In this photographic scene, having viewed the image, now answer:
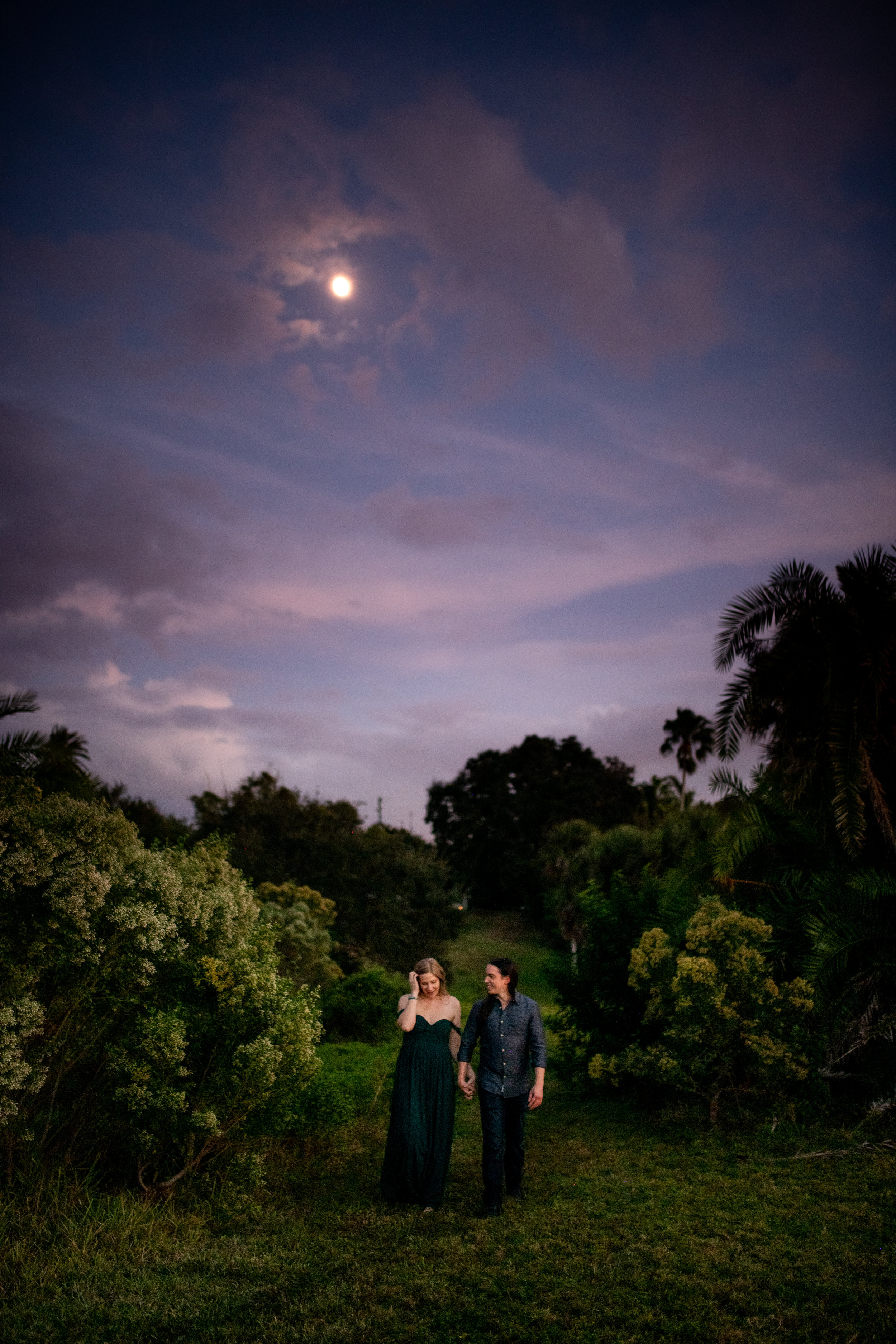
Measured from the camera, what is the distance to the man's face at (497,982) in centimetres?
596

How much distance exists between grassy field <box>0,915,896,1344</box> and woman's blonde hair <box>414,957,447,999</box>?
4.87 feet

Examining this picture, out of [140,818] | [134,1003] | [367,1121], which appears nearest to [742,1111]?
[367,1121]

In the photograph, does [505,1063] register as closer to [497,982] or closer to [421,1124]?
[497,982]

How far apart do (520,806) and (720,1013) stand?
35814mm

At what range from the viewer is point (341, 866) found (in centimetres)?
2153

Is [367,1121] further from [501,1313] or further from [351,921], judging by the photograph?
[351,921]

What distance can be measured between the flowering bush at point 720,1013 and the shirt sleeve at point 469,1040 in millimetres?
2408

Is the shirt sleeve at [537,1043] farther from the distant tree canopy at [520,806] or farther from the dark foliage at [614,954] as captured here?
the distant tree canopy at [520,806]

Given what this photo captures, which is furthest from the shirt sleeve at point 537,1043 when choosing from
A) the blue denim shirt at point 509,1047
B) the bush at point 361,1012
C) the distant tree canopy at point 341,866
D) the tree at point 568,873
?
the tree at point 568,873

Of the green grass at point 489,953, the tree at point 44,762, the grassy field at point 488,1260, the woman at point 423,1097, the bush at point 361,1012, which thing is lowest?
the green grass at point 489,953

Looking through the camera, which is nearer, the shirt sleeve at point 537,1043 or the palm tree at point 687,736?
the shirt sleeve at point 537,1043

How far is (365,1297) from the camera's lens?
4.22 metres

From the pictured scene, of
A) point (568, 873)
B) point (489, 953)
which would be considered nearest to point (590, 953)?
Answer: point (568, 873)

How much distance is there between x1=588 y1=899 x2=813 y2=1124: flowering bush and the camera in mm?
7438
